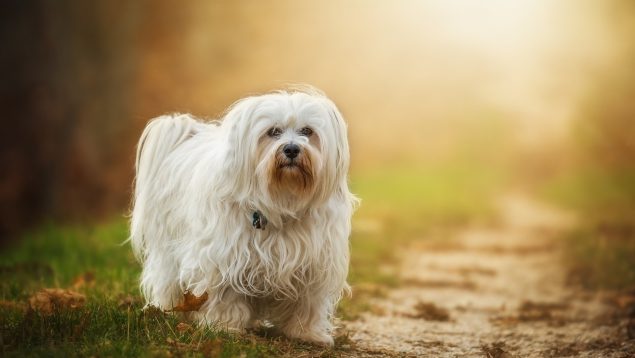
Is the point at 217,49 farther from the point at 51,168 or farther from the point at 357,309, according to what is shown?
the point at 357,309

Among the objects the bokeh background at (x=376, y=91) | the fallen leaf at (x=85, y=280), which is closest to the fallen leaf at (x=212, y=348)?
the fallen leaf at (x=85, y=280)

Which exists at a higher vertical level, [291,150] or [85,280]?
[291,150]

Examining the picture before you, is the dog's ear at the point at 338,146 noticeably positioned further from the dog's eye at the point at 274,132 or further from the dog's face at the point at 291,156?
the dog's eye at the point at 274,132

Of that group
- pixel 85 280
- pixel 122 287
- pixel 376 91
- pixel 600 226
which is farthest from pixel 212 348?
pixel 376 91

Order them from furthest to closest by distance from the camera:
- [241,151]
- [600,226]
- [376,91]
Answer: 1. [376,91]
2. [600,226]
3. [241,151]

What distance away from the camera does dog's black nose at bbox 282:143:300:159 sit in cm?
412

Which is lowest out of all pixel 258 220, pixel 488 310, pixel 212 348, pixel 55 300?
pixel 212 348

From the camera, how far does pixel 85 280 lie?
19.4 feet

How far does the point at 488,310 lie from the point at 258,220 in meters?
2.69

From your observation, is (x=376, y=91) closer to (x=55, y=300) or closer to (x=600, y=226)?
(x=600, y=226)

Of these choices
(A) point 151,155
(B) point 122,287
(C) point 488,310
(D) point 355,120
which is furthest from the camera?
(D) point 355,120

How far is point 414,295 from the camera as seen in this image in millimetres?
6750

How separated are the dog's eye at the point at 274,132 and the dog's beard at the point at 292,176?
165 millimetres

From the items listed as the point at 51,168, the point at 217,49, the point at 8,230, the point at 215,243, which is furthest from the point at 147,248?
the point at 217,49
